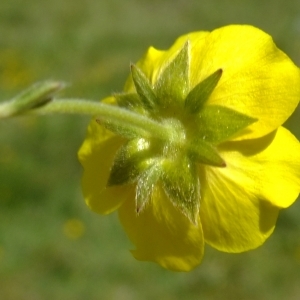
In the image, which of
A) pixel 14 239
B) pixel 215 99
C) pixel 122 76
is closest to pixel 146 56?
pixel 215 99

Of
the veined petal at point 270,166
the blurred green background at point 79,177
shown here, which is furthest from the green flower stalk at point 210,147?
the blurred green background at point 79,177

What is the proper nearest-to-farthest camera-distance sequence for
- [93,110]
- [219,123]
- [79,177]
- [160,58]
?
[93,110] → [219,123] → [160,58] → [79,177]

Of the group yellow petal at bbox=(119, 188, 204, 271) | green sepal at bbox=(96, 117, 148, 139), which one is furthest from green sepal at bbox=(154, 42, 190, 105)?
yellow petal at bbox=(119, 188, 204, 271)

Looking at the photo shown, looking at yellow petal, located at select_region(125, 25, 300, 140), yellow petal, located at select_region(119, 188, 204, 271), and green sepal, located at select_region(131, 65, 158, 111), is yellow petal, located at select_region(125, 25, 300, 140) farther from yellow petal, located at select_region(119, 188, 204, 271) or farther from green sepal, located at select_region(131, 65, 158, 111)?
yellow petal, located at select_region(119, 188, 204, 271)

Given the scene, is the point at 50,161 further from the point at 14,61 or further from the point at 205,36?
the point at 205,36

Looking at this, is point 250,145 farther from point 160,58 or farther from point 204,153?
point 160,58

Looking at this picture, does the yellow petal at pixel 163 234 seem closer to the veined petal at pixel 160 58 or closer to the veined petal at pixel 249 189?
the veined petal at pixel 249 189

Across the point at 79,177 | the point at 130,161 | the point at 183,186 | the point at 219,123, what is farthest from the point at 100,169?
the point at 79,177
